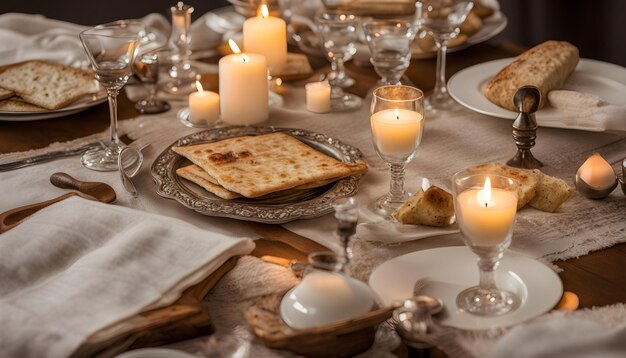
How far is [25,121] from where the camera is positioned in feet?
6.53

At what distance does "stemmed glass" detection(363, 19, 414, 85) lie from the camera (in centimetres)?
192

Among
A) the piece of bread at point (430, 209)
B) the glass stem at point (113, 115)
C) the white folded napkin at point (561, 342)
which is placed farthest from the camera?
the glass stem at point (113, 115)

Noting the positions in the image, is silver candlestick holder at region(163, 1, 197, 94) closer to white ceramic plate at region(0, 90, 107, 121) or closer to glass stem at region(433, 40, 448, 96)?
white ceramic plate at region(0, 90, 107, 121)

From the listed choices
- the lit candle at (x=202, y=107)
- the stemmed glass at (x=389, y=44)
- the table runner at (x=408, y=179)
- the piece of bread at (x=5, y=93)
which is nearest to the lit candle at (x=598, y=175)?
the table runner at (x=408, y=179)

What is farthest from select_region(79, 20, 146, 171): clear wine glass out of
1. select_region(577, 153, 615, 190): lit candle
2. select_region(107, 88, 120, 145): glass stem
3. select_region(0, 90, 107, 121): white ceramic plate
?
select_region(577, 153, 615, 190): lit candle

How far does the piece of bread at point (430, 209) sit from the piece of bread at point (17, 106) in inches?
36.7

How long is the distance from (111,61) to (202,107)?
0.31 meters

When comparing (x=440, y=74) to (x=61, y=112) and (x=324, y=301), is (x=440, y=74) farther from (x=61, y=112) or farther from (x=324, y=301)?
(x=324, y=301)

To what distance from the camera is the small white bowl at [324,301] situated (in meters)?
1.09

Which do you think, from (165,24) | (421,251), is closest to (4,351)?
(421,251)

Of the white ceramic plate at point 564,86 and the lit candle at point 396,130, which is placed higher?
the lit candle at point 396,130

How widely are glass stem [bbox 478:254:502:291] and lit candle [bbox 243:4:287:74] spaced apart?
1.11 meters

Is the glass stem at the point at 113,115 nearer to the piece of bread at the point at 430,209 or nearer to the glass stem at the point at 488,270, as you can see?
the piece of bread at the point at 430,209

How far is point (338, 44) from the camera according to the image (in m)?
2.07
